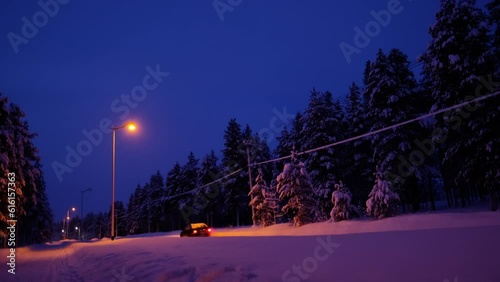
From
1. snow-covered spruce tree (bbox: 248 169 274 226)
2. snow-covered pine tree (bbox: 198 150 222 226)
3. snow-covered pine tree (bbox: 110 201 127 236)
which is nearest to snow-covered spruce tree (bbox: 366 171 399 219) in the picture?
snow-covered spruce tree (bbox: 248 169 274 226)

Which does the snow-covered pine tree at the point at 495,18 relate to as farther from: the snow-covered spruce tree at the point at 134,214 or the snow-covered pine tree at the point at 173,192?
the snow-covered spruce tree at the point at 134,214

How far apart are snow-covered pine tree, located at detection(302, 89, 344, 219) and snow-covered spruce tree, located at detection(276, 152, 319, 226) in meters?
8.37

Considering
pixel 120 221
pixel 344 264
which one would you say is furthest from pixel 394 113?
pixel 120 221

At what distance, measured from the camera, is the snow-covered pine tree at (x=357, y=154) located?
1590 inches

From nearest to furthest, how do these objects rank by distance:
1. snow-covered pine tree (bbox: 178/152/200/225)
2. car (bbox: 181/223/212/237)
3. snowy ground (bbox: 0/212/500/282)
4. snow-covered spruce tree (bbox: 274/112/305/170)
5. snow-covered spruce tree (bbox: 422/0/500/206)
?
snowy ground (bbox: 0/212/500/282), snow-covered spruce tree (bbox: 422/0/500/206), car (bbox: 181/223/212/237), snow-covered spruce tree (bbox: 274/112/305/170), snow-covered pine tree (bbox: 178/152/200/225)

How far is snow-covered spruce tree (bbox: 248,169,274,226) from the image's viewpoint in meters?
38.3

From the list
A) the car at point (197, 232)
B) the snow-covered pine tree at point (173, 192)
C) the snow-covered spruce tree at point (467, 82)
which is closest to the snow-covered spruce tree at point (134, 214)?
the snow-covered pine tree at point (173, 192)

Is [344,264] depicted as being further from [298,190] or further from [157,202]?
[157,202]

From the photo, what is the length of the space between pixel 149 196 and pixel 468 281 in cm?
8266

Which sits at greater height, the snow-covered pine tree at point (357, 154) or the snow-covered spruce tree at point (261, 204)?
the snow-covered pine tree at point (357, 154)

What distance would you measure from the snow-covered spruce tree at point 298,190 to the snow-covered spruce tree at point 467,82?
35.0 ft

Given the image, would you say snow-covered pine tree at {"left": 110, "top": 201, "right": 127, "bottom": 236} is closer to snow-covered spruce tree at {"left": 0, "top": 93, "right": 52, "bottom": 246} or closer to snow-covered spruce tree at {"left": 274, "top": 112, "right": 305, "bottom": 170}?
snow-covered spruce tree at {"left": 274, "top": 112, "right": 305, "bottom": 170}

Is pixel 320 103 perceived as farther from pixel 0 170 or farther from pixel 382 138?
pixel 0 170

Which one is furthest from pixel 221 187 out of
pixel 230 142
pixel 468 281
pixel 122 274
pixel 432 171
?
pixel 468 281
